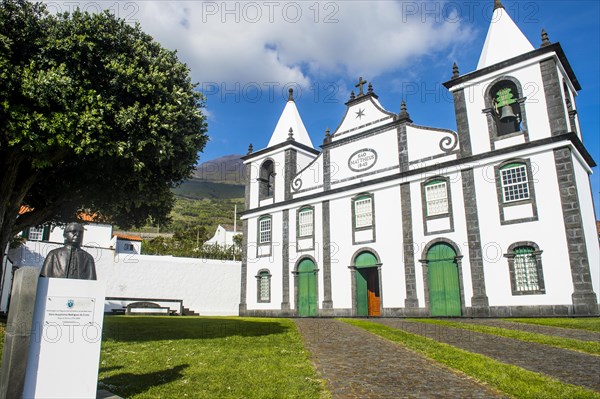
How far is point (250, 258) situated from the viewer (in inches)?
1118

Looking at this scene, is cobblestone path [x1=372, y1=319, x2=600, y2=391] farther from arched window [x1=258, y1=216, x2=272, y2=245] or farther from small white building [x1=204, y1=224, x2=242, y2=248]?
small white building [x1=204, y1=224, x2=242, y2=248]

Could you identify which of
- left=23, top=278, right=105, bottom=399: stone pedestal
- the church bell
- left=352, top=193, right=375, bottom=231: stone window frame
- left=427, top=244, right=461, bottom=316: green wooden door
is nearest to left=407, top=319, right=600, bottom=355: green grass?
left=427, top=244, right=461, bottom=316: green wooden door

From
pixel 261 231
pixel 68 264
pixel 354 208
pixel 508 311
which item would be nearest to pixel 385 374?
pixel 68 264

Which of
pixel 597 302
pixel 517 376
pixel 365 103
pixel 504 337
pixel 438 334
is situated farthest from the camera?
pixel 365 103

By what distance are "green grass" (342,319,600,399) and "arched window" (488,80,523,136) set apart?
13287mm

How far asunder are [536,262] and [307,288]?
39.3ft

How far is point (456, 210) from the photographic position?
19531 mm

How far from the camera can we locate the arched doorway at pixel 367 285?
73.3 feet

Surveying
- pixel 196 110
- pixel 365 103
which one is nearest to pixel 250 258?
pixel 365 103

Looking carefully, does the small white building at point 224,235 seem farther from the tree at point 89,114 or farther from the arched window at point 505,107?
the tree at point 89,114

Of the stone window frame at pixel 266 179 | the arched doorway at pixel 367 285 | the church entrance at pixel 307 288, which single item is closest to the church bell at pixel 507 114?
the arched doorway at pixel 367 285

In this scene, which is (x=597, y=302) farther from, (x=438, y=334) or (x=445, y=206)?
Answer: (x=438, y=334)

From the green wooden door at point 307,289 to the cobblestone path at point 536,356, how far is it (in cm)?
1375

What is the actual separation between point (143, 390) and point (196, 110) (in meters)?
7.68
